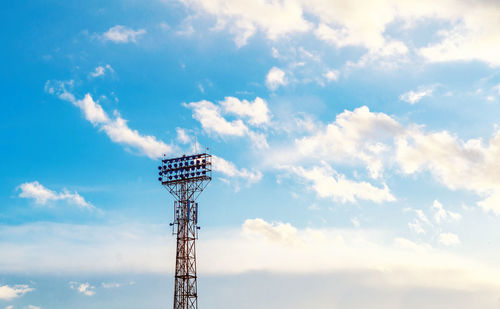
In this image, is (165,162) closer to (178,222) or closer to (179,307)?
(178,222)

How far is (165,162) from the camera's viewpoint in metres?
128

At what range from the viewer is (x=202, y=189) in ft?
406

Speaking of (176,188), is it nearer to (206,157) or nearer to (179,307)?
(206,157)

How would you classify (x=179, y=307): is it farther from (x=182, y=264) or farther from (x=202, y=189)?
(x=202, y=189)

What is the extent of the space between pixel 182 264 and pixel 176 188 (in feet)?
47.4

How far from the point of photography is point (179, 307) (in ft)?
391

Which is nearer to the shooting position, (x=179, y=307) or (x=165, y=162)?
(x=179, y=307)

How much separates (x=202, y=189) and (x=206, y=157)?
19.8 ft

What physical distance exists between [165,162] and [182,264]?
66.3 feet

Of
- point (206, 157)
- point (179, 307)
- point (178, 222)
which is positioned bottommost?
point (179, 307)

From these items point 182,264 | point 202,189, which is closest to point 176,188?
point 202,189

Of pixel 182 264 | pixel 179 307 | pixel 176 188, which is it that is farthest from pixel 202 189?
pixel 179 307

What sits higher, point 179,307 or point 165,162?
point 165,162

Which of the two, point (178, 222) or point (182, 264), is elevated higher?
point (178, 222)
